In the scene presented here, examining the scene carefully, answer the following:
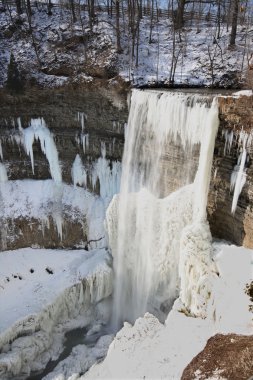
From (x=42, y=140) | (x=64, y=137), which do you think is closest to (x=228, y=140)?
(x=64, y=137)

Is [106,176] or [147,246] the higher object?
[106,176]

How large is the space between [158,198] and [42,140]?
8.32 m

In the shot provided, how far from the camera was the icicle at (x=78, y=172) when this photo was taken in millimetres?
21250

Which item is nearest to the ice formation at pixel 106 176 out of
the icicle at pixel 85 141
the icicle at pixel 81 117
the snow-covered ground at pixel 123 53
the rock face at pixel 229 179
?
the icicle at pixel 85 141

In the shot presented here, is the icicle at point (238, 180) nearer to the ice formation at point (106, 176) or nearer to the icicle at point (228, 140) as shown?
the icicle at point (228, 140)

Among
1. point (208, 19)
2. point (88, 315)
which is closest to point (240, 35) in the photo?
point (208, 19)

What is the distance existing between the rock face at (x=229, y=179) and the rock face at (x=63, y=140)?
669cm

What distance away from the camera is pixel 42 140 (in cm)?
2150

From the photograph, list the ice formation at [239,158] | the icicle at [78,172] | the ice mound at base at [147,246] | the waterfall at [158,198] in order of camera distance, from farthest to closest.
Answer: the icicle at [78,172]
the ice mound at base at [147,246]
the waterfall at [158,198]
the ice formation at [239,158]

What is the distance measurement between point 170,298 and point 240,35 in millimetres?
17796

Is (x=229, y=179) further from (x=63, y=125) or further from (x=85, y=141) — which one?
(x=63, y=125)

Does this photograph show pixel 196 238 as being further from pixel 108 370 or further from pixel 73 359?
pixel 73 359

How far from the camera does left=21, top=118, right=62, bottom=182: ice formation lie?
70.5 feet

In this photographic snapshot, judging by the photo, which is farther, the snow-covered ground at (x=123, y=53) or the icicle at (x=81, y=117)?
the snow-covered ground at (x=123, y=53)
